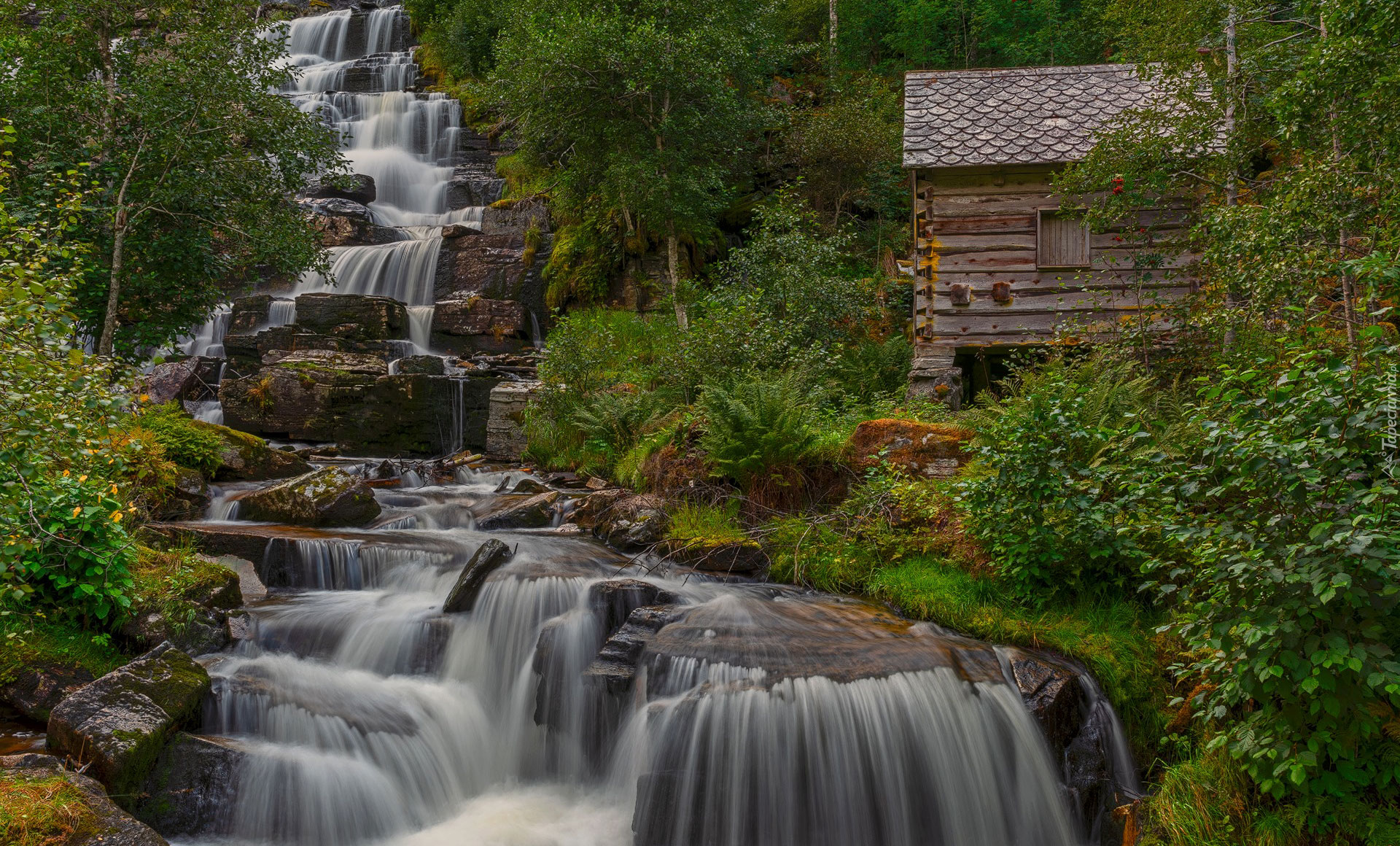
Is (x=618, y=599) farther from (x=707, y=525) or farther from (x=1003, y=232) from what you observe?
(x=1003, y=232)

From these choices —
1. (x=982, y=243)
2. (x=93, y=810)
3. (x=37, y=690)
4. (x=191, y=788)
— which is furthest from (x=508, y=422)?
(x=93, y=810)

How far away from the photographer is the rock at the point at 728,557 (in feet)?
28.4

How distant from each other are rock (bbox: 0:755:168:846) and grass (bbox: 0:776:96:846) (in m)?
0.02

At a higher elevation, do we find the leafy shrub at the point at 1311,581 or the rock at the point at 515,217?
the rock at the point at 515,217

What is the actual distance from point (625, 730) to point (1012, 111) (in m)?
11.9

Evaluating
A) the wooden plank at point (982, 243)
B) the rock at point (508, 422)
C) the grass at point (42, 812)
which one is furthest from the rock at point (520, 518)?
the wooden plank at point (982, 243)

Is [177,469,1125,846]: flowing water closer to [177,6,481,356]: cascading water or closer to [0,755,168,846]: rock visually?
[0,755,168,846]: rock

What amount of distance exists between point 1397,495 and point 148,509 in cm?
1086

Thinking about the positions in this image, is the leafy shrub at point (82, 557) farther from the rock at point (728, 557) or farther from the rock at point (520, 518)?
the rock at point (728, 557)

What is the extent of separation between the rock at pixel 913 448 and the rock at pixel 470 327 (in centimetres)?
1145

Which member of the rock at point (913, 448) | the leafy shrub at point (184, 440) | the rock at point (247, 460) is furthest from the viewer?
the rock at point (247, 460)

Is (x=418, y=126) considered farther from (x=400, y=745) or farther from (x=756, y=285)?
(x=400, y=745)

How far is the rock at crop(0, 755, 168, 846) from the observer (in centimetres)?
417

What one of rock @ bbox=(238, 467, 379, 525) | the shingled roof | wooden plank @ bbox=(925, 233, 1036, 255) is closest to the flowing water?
rock @ bbox=(238, 467, 379, 525)
